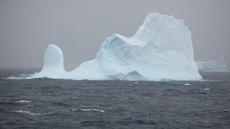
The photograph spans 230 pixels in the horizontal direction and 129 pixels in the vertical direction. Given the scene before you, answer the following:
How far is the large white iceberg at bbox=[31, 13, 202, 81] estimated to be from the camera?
3111 cm

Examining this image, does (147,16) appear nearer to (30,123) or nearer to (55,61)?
(55,61)

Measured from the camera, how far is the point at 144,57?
107 ft

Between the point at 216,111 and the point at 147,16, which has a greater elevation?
the point at 147,16

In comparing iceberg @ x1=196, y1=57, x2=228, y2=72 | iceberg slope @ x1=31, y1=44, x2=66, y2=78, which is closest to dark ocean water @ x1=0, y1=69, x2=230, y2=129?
iceberg slope @ x1=31, y1=44, x2=66, y2=78

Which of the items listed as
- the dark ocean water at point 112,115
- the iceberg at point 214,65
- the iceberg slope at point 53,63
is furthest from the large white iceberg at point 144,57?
the iceberg at point 214,65

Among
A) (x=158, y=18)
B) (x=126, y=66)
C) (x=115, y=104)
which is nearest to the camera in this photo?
(x=115, y=104)

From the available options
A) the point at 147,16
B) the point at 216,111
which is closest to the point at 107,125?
the point at 216,111

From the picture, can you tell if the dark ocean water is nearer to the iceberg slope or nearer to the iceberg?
the iceberg slope

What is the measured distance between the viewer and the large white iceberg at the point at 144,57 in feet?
102

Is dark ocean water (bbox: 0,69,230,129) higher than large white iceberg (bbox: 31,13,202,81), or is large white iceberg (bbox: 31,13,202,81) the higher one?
large white iceberg (bbox: 31,13,202,81)

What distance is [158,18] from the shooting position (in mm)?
35562

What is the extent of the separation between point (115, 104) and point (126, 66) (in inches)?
604

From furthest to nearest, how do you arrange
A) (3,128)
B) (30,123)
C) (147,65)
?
(147,65)
(30,123)
(3,128)

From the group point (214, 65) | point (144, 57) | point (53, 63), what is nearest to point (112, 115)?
point (144, 57)
